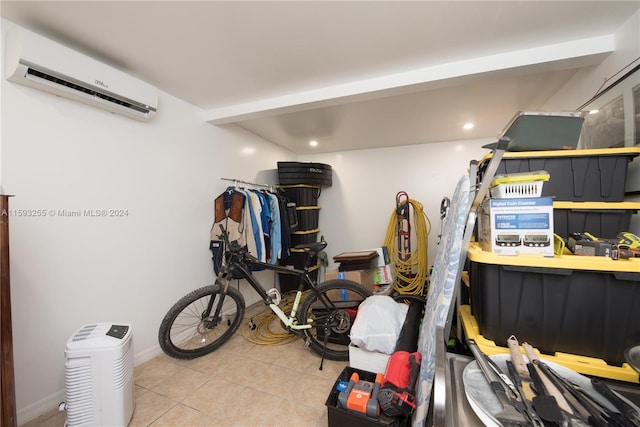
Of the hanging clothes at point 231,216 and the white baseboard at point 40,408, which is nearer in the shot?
the white baseboard at point 40,408

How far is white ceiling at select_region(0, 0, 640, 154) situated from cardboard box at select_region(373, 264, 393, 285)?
72.3 inches

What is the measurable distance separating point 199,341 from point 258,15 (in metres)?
2.54

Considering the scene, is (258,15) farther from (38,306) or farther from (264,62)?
(38,306)

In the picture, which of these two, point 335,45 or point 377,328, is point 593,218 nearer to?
point 377,328

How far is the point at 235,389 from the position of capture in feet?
5.49

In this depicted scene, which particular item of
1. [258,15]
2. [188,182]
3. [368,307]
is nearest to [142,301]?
[188,182]

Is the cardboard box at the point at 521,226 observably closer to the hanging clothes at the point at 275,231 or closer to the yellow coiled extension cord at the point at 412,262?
the yellow coiled extension cord at the point at 412,262

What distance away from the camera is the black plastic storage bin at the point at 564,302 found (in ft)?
2.62

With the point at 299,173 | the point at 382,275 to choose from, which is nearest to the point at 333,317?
the point at 382,275

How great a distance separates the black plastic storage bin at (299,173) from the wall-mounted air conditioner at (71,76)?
5.56ft

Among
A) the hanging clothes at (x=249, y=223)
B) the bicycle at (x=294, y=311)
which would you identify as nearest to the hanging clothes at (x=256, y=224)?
the hanging clothes at (x=249, y=223)

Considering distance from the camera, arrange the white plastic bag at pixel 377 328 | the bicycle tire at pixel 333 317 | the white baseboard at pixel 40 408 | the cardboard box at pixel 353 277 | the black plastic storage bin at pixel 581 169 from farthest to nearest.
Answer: the cardboard box at pixel 353 277 < the bicycle tire at pixel 333 317 < the white plastic bag at pixel 377 328 < the white baseboard at pixel 40 408 < the black plastic storage bin at pixel 581 169

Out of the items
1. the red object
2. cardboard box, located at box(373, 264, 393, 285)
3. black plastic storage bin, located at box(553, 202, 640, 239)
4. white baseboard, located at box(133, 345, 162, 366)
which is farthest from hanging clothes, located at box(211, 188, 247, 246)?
black plastic storage bin, located at box(553, 202, 640, 239)

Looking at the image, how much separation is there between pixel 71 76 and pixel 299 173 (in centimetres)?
230
